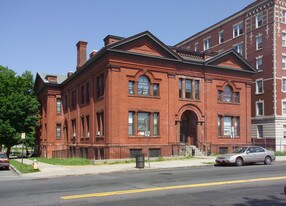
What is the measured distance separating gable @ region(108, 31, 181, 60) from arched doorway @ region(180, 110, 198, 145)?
6505 mm

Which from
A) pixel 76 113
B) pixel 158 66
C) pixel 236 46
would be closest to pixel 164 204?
pixel 158 66

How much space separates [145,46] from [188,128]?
1018 centimetres

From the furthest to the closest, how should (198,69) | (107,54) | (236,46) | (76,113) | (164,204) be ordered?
1. (236,46)
2. (76,113)
3. (198,69)
4. (107,54)
5. (164,204)

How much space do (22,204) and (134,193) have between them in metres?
3.72

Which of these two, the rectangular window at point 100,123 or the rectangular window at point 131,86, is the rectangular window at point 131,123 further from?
the rectangular window at point 100,123

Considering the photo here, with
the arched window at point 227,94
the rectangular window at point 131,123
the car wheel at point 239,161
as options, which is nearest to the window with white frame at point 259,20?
the arched window at point 227,94

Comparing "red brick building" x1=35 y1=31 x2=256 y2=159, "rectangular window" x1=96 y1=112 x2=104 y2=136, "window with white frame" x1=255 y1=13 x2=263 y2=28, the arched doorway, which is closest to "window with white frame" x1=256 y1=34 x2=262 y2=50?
"window with white frame" x1=255 y1=13 x2=263 y2=28

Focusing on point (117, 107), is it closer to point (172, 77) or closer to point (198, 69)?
point (172, 77)

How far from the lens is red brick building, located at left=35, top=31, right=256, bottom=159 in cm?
3328

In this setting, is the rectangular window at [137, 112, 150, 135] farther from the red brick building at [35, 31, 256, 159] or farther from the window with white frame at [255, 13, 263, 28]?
the window with white frame at [255, 13, 263, 28]

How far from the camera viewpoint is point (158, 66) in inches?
1396

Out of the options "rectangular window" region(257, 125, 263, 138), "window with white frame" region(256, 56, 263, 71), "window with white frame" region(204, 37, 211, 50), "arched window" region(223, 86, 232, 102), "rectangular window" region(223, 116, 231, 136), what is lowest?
"rectangular window" region(257, 125, 263, 138)

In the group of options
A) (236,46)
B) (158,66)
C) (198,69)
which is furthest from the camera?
(236,46)

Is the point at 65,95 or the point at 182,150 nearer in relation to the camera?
the point at 182,150
